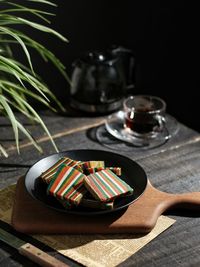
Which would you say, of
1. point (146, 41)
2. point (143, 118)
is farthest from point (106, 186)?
point (146, 41)

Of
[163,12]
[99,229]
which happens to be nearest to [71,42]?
[163,12]

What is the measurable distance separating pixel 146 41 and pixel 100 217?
99cm

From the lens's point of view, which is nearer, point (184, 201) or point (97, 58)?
point (184, 201)

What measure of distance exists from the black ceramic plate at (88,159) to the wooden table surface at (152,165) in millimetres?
78

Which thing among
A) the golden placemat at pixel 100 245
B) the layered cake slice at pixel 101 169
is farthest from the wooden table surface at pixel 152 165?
the layered cake slice at pixel 101 169

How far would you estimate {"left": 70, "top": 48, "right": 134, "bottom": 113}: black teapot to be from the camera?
5.82 ft

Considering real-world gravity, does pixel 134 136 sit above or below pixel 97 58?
below

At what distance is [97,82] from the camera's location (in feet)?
5.85

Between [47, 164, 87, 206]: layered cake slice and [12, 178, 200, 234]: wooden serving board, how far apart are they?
5 cm

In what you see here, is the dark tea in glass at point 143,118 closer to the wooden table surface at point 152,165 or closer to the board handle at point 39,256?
the wooden table surface at point 152,165

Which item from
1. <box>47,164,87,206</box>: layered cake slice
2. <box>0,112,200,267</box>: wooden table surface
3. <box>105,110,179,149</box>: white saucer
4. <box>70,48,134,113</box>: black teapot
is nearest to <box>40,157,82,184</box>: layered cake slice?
<box>47,164,87,206</box>: layered cake slice

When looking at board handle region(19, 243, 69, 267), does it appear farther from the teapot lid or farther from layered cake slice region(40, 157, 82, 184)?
the teapot lid

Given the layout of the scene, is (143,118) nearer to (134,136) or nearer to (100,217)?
(134,136)

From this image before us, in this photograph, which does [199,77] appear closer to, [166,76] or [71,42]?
[166,76]
